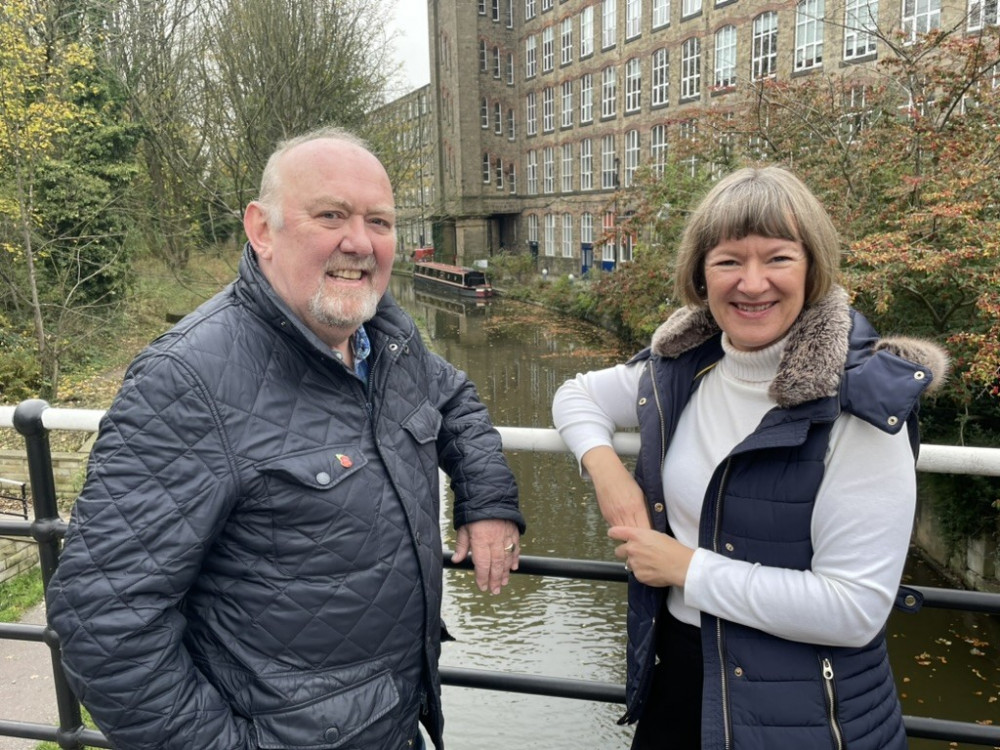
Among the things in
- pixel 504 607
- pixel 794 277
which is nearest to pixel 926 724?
pixel 794 277

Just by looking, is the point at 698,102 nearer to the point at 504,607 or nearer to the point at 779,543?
the point at 504,607

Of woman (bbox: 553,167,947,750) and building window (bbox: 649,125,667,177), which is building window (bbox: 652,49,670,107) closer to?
building window (bbox: 649,125,667,177)

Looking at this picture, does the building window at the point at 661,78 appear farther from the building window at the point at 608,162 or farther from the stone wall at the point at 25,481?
the stone wall at the point at 25,481

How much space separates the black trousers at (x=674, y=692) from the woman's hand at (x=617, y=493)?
0.21 metres

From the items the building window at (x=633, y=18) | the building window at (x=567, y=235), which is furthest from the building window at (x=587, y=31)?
the building window at (x=567, y=235)

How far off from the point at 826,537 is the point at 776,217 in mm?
575

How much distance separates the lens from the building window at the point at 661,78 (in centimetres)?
3055

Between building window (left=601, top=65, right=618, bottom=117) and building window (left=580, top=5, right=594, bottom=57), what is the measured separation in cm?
187

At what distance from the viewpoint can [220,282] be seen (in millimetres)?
19891

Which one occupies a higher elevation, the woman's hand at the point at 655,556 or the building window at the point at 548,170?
the building window at the point at 548,170

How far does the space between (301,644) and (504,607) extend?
26.8 feet

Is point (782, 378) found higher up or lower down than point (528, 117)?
lower down

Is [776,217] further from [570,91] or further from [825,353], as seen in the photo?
[570,91]

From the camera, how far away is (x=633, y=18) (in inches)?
1272
